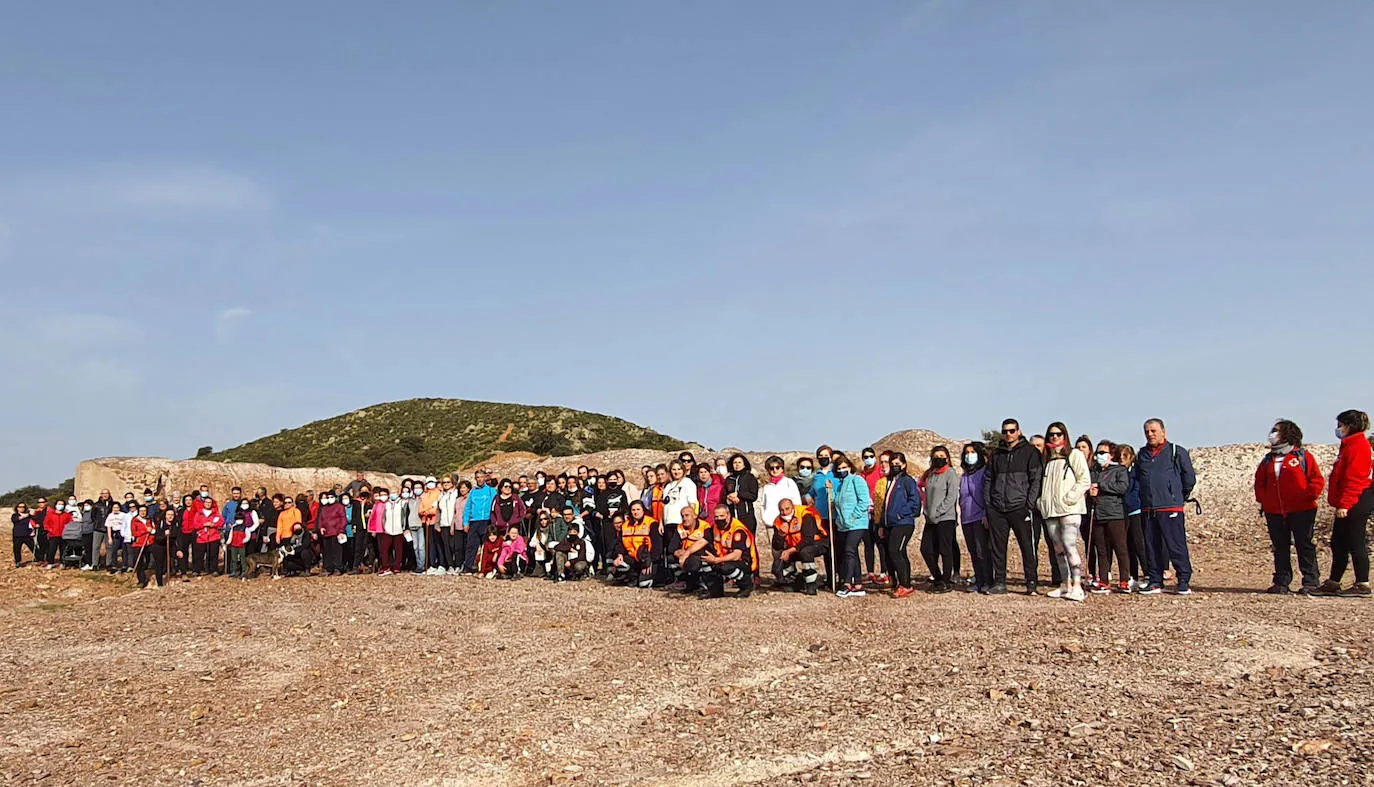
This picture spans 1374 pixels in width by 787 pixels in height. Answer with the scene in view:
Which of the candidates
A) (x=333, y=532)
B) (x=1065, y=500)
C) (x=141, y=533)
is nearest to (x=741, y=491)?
(x=1065, y=500)

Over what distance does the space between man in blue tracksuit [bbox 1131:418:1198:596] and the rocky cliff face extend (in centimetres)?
2244

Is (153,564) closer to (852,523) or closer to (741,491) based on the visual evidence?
(741,491)

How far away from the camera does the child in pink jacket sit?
14953mm

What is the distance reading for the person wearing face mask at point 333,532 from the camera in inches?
656

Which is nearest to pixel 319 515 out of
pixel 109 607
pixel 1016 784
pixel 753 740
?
pixel 109 607

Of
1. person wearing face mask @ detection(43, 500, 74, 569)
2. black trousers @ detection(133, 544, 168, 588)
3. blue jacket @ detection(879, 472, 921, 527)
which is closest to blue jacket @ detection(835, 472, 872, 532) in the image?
blue jacket @ detection(879, 472, 921, 527)

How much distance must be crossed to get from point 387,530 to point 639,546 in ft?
17.2

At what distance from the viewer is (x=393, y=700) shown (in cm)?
762

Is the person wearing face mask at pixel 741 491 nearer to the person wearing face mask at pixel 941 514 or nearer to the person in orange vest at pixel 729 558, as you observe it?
the person in orange vest at pixel 729 558

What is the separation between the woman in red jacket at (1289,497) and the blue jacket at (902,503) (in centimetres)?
347

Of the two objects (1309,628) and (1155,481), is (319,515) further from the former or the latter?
(1309,628)

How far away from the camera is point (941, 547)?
37.8 ft

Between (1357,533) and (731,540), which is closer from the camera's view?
(1357,533)

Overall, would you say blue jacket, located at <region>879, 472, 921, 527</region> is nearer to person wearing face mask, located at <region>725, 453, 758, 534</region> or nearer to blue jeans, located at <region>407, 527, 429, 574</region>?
person wearing face mask, located at <region>725, 453, 758, 534</region>
